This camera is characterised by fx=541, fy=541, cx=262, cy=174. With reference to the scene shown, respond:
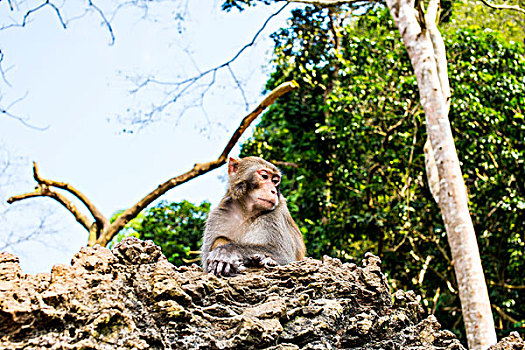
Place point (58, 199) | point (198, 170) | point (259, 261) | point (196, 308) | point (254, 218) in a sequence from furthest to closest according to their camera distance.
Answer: point (198, 170), point (58, 199), point (254, 218), point (259, 261), point (196, 308)

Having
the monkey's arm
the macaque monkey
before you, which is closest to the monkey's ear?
the macaque monkey

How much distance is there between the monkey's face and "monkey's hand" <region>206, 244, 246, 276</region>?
0.87 metres

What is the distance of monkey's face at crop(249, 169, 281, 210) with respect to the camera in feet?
13.8

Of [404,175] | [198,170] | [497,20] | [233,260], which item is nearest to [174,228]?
[198,170]

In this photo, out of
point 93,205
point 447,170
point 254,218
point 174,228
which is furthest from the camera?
point 174,228

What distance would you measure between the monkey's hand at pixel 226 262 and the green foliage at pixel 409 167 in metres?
6.84

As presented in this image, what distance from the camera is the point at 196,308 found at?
2.16m

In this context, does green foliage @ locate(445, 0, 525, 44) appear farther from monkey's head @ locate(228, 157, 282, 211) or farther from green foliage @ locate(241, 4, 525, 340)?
monkey's head @ locate(228, 157, 282, 211)

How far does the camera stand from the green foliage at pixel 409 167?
993 centimetres

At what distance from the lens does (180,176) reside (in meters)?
8.04

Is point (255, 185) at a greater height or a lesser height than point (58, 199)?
lesser

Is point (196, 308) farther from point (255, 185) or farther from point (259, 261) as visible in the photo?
point (255, 185)

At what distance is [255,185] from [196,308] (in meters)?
2.25

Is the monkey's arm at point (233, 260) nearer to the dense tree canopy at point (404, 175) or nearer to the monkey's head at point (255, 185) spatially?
the monkey's head at point (255, 185)
